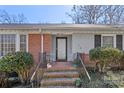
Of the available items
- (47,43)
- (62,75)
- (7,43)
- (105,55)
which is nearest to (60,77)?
(62,75)

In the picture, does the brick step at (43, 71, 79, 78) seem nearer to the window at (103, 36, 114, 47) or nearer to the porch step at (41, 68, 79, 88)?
the porch step at (41, 68, 79, 88)

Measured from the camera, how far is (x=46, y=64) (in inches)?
537

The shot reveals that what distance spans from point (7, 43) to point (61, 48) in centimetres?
375

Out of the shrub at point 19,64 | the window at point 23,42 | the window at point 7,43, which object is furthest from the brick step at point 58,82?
the window at point 7,43

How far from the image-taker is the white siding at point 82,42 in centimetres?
1546

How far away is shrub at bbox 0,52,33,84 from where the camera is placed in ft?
36.8

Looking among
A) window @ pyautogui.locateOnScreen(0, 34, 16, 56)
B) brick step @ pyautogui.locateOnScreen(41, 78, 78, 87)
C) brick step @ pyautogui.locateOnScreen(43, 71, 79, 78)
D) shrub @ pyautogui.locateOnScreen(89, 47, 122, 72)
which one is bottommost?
brick step @ pyautogui.locateOnScreen(41, 78, 78, 87)

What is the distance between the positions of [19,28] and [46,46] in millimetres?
2168

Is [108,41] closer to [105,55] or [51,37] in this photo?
[105,55]

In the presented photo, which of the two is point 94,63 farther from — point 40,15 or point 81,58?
point 40,15

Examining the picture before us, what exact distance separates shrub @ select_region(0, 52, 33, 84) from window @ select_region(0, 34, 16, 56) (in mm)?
3432

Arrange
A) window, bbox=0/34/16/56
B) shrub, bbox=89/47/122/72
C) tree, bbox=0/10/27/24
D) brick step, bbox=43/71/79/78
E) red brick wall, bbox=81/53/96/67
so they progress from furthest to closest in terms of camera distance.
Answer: tree, bbox=0/10/27/24
window, bbox=0/34/16/56
red brick wall, bbox=81/53/96/67
shrub, bbox=89/47/122/72
brick step, bbox=43/71/79/78

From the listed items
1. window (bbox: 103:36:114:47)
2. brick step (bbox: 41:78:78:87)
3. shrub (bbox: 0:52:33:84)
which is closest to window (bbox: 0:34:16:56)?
shrub (bbox: 0:52:33:84)
